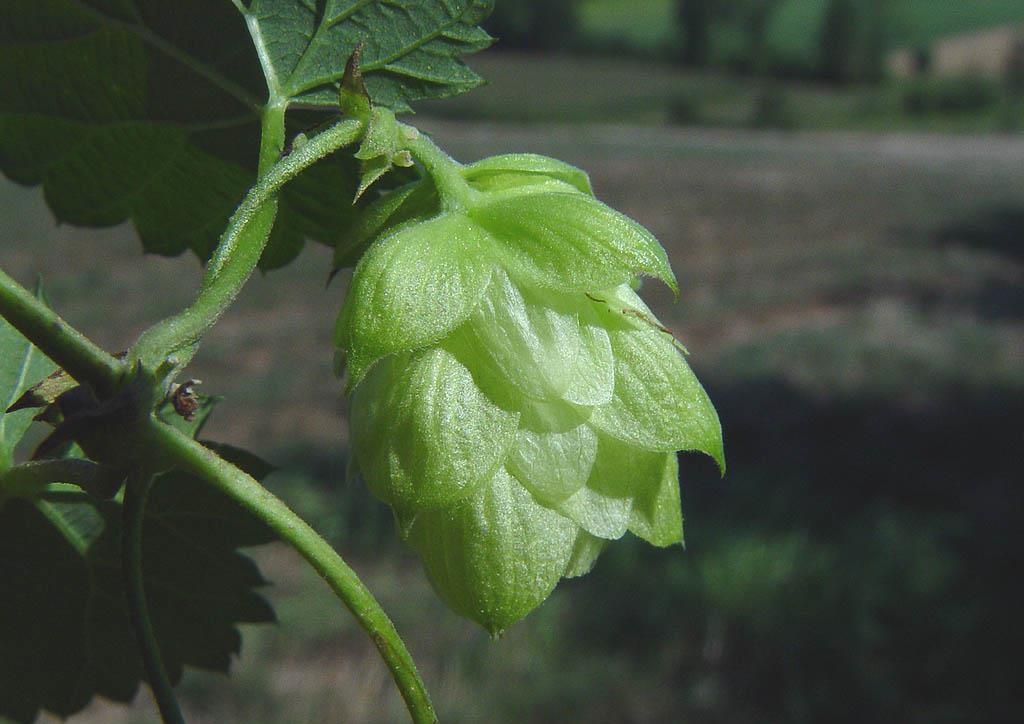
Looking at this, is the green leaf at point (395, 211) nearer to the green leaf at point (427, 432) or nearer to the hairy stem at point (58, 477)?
the green leaf at point (427, 432)

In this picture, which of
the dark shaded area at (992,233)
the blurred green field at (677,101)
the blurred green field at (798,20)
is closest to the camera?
the dark shaded area at (992,233)

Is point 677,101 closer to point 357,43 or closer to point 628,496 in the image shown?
point 357,43

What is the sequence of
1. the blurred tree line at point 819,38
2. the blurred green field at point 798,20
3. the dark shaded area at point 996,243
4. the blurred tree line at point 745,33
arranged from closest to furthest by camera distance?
the dark shaded area at point 996,243, the blurred tree line at point 745,33, the blurred tree line at point 819,38, the blurred green field at point 798,20

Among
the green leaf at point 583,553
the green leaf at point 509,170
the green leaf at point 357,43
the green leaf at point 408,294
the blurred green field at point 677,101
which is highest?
the green leaf at point 357,43

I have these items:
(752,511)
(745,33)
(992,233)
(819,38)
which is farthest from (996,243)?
(745,33)

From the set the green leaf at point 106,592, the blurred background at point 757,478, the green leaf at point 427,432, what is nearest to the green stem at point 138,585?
the green leaf at point 427,432

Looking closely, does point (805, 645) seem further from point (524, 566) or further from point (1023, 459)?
point (524, 566)
